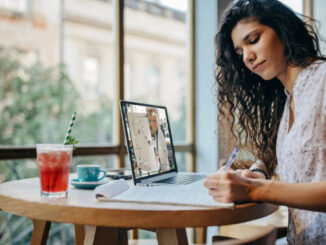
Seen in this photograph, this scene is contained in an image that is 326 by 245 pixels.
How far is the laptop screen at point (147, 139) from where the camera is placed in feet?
4.23

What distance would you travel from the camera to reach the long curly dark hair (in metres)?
1.37

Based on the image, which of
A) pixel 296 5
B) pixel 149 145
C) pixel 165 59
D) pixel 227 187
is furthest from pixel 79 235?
pixel 296 5

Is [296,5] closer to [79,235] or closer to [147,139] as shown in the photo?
[147,139]

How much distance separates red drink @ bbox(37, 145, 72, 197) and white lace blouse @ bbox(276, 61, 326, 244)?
0.74 metres

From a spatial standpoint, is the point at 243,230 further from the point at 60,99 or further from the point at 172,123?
the point at 60,99

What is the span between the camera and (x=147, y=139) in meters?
1.40

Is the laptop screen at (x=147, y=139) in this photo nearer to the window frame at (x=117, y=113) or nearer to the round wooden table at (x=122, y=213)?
the round wooden table at (x=122, y=213)

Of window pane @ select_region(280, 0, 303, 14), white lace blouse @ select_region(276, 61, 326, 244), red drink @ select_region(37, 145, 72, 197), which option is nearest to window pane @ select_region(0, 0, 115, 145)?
red drink @ select_region(37, 145, 72, 197)

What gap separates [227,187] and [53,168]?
0.49 metres

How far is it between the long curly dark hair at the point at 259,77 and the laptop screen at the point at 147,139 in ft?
1.16

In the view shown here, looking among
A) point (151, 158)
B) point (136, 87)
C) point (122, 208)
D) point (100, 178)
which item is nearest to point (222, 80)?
point (151, 158)

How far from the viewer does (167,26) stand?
3.37m

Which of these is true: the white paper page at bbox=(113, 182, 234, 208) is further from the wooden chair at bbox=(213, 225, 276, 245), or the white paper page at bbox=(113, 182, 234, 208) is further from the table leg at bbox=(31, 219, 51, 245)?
the table leg at bbox=(31, 219, 51, 245)

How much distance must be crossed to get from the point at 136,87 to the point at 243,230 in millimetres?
1393
